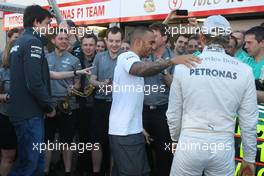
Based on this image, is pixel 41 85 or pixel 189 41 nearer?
pixel 41 85

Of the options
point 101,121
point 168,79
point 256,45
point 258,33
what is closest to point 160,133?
point 168,79

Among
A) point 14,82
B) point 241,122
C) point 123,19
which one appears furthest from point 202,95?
point 123,19

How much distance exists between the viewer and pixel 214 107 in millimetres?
2662

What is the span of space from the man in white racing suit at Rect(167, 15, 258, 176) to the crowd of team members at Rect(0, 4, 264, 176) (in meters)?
1.46

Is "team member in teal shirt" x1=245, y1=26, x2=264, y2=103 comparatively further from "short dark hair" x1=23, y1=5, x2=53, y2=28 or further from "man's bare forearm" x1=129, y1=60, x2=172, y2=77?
"short dark hair" x1=23, y1=5, x2=53, y2=28

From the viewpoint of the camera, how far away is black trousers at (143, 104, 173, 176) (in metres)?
4.52

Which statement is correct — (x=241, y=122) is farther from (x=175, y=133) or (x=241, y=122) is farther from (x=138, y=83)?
(x=138, y=83)

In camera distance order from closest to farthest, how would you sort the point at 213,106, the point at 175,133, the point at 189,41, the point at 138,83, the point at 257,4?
the point at 213,106
the point at 175,133
the point at 138,83
the point at 189,41
the point at 257,4

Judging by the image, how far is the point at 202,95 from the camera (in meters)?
2.66

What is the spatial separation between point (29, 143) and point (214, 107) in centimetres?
203

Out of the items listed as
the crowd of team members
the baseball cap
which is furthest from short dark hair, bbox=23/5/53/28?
the baseball cap

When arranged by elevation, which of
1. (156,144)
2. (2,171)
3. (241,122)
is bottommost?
(2,171)

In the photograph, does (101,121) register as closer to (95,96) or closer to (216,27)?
(95,96)

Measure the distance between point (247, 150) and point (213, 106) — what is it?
0.42 meters
